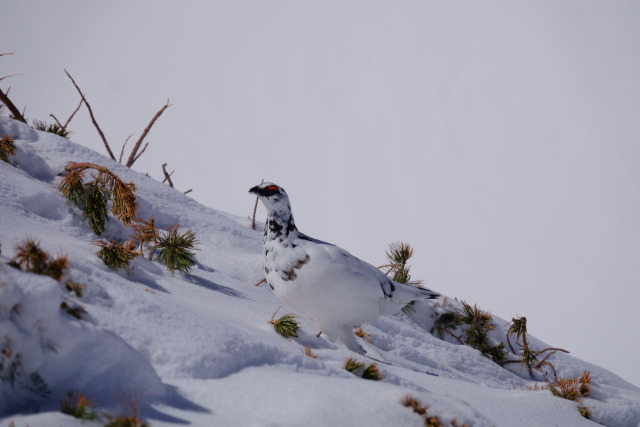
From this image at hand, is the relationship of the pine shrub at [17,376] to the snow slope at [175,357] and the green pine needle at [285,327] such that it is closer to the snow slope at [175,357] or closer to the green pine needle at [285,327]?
the snow slope at [175,357]

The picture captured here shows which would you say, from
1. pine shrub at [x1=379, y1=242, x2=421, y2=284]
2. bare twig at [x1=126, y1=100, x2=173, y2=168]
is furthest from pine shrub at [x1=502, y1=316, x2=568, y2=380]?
bare twig at [x1=126, y1=100, x2=173, y2=168]

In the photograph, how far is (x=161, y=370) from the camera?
6.65 feet

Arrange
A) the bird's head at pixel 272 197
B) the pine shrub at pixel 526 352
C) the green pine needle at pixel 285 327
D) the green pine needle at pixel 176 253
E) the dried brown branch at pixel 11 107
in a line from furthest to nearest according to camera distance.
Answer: the pine shrub at pixel 526 352, the dried brown branch at pixel 11 107, the bird's head at pixel 272 197, the green pine needle at pixel 176 253, the green pine needle at pixel 285 327

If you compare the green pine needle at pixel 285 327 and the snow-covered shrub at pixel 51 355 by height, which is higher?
the green pine needle at pixel 285 327

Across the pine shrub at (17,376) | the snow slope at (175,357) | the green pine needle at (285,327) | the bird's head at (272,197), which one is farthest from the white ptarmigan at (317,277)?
the pine shrub at (17,376)

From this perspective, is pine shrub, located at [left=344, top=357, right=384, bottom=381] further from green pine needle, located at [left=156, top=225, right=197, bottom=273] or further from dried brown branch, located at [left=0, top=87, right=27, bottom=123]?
dried brown branch, located at [left=0, top=87, right=27, bottom=123]

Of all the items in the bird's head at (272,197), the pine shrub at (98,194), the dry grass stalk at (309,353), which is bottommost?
the dry grass stalk at (309,353)

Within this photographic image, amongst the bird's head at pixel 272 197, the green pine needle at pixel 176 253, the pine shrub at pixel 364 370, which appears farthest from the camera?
the bird's head at pixel 272 197

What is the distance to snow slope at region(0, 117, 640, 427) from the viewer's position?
5.79 ft

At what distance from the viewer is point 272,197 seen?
4020mm

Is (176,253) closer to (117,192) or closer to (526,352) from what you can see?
(117,192)

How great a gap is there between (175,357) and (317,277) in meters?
1.70

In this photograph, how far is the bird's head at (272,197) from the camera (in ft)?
13.2

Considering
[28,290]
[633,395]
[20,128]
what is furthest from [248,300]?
[633,395]
